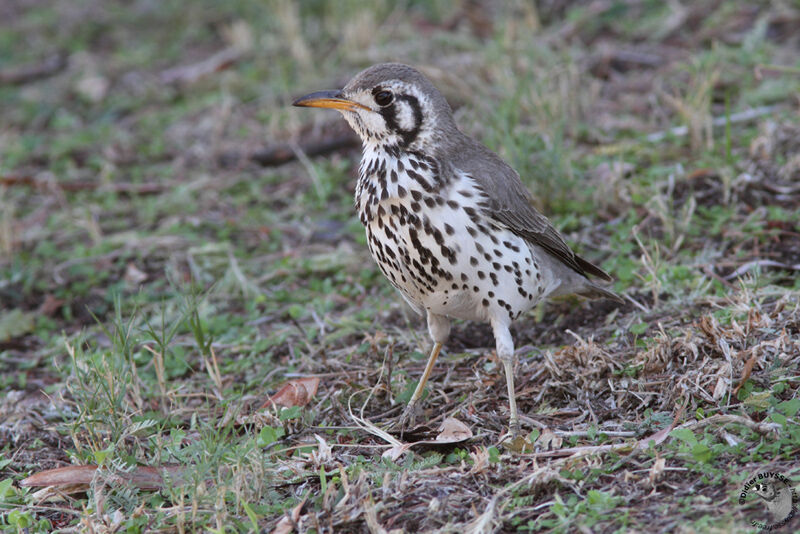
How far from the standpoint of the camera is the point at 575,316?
17.4ft

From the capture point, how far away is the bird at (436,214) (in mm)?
4180

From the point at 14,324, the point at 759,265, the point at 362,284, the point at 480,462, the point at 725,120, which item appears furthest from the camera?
the point at 725,120

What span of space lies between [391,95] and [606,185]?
215 cm

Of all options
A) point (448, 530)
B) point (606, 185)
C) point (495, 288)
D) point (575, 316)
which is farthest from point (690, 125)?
point (448, 530)

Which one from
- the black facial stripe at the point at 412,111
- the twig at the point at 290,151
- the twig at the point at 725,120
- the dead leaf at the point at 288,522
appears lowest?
the dead leaf at the point at 288,522

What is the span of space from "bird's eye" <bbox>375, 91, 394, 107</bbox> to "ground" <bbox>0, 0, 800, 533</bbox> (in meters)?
1.30

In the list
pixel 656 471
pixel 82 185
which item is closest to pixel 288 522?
→ pixel 656 471

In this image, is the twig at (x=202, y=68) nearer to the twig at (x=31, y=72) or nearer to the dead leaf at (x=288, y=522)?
the twig at (x=31, y=72)

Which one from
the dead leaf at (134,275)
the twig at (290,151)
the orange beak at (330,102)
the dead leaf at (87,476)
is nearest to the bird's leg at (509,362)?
the orange beak at (330,102)

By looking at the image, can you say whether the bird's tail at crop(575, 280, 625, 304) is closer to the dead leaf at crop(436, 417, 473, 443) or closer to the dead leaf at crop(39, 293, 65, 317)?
the dead leaf at crop(436, 417, 473, 443)

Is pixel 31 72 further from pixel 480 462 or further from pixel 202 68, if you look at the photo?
pixel 480 462

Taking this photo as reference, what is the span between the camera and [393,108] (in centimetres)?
444

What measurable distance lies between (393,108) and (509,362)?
132cm

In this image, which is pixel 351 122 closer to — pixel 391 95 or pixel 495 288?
pixel 391 95
